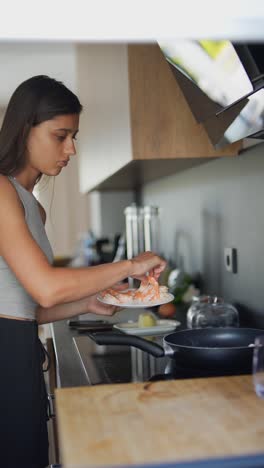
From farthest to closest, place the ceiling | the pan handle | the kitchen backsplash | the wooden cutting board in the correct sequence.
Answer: the kitchen backsplash
the pan handle
the wooden cutting board
the ceiling

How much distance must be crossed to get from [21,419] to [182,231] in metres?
1.80

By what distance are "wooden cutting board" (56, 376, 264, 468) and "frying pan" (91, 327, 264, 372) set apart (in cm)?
6

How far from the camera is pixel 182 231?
3205 mm

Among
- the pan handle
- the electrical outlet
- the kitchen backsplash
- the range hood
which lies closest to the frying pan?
the pan handle

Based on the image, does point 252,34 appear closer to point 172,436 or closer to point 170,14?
point 170,14

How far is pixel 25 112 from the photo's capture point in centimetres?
157

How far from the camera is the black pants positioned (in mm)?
1540

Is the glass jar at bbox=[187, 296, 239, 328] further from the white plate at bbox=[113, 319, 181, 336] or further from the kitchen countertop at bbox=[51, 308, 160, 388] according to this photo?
the kitchen countertop at bbox=[51, 308, 160, 388]

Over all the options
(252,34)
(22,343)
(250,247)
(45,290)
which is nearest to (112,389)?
(45,290)

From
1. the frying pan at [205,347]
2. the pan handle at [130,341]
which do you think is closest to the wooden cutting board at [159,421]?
the frying pan at [205,347]

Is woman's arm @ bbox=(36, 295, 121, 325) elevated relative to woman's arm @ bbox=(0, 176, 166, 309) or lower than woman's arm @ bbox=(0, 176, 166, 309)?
lower

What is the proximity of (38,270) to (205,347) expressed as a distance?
404 mm

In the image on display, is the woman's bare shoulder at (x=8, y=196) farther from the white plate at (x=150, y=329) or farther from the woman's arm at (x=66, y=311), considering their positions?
the white plate at (x=150, y=329)

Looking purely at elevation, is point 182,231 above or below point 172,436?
above
